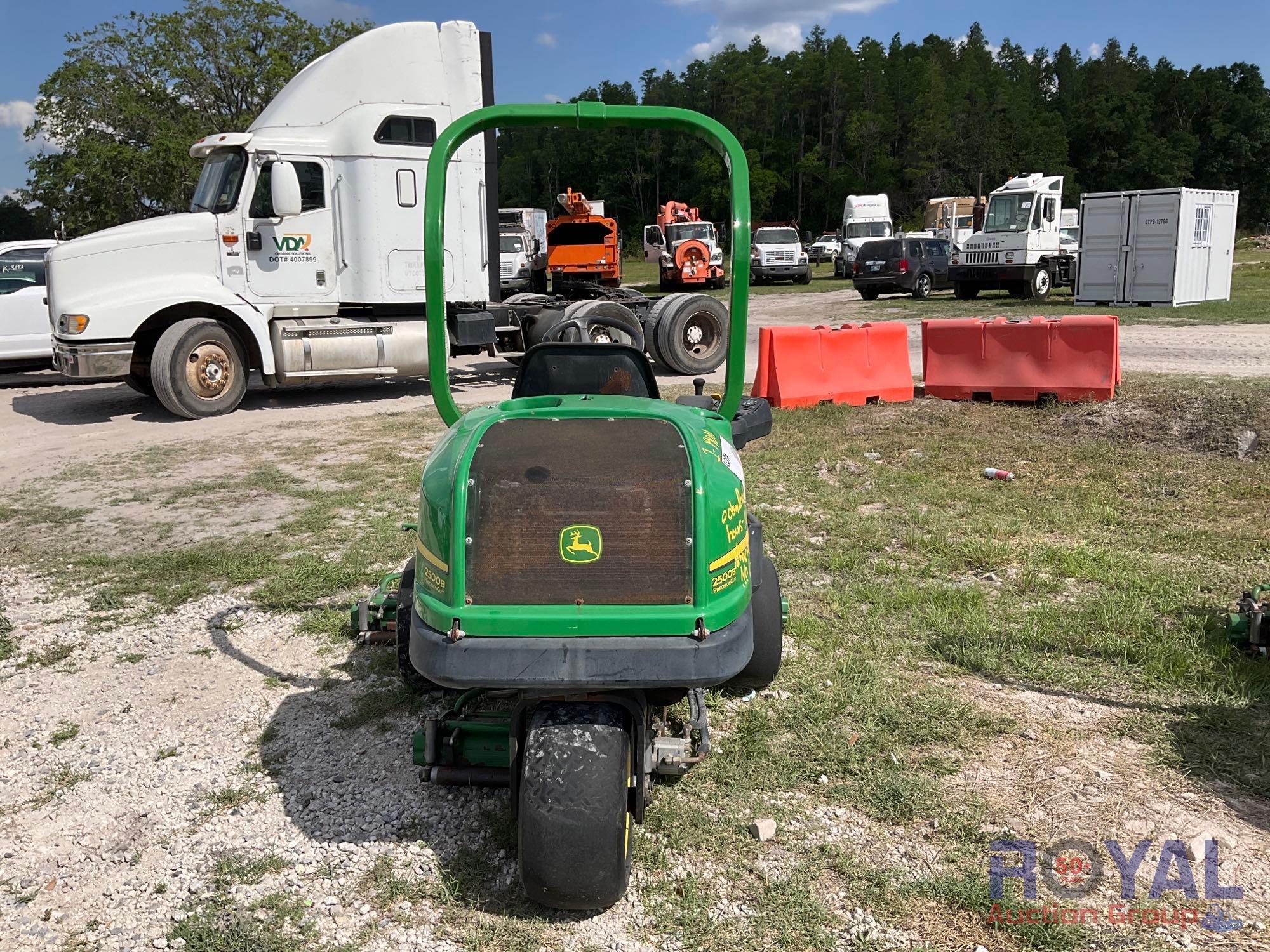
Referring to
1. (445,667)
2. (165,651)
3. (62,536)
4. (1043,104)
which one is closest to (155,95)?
(62,536)

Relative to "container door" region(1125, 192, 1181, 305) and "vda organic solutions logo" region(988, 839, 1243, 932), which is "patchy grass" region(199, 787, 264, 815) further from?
"container door" region(1125, 192, 1181, 305)

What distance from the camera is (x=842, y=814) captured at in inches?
141

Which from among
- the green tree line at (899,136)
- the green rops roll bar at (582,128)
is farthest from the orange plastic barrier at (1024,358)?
the green tree line at (899,136)

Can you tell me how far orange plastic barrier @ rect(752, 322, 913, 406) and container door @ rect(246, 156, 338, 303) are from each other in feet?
18.0

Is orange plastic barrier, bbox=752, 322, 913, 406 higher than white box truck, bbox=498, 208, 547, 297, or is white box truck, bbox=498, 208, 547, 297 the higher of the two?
white box truck, bbox=498, 208, 547, 297

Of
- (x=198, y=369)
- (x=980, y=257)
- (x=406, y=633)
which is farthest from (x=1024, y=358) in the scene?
(x=980, y=257)

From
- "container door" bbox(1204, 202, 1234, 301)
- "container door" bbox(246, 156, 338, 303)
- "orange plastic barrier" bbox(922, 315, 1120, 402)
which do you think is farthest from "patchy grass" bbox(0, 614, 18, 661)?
"container door" bbox(1204, 202, 1234, 301)

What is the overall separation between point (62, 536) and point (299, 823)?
15.6 feet

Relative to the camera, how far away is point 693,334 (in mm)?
15055

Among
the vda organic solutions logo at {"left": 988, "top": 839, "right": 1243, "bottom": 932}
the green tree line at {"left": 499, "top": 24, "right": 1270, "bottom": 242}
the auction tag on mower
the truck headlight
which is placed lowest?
the vda organic solutions logo at {"left": 988, "top": 839, "right": 1243, "bottom": 932}

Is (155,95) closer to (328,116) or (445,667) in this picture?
(328,116)

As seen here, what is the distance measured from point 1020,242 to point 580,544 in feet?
83.2

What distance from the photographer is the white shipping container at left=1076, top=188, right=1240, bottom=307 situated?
22297 mm

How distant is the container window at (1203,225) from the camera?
22.4m
